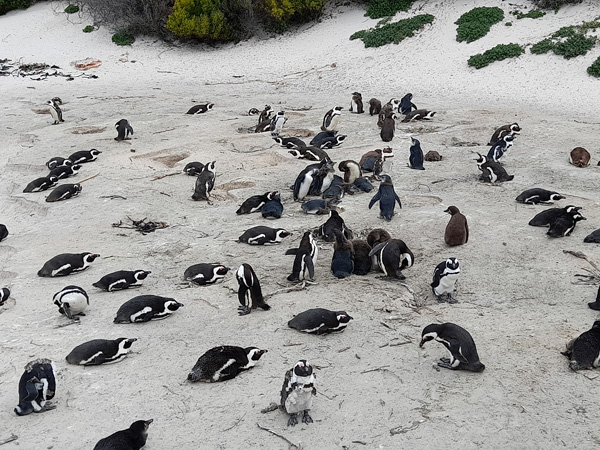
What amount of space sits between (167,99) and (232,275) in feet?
37.4

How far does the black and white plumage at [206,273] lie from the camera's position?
743 cm

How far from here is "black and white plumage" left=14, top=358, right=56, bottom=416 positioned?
509 cm

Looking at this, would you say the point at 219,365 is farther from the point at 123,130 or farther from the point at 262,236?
the point at 123,130

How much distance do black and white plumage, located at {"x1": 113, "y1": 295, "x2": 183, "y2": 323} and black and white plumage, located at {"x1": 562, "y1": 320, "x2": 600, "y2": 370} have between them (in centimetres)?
357

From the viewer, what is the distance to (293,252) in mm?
7426

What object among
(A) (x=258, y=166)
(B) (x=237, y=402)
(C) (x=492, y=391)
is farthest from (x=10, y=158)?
(C) (x=492, y=391)

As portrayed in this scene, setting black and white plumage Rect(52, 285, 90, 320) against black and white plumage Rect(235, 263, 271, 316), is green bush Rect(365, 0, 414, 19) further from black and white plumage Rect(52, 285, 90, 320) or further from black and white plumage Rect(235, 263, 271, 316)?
black and white plumage Rect(52, 285, 90, 320)

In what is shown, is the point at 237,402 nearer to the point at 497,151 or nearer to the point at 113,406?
the point at 113,406

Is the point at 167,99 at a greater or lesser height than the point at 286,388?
lesser

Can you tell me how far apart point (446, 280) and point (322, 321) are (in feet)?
4.69

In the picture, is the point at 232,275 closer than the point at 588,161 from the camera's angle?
Yes

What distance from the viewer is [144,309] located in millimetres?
6527

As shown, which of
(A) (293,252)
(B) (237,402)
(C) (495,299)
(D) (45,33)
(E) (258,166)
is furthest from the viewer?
(D) (45,33)

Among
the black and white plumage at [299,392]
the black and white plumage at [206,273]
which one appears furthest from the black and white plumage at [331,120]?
the black and white plumage at [299,392]
